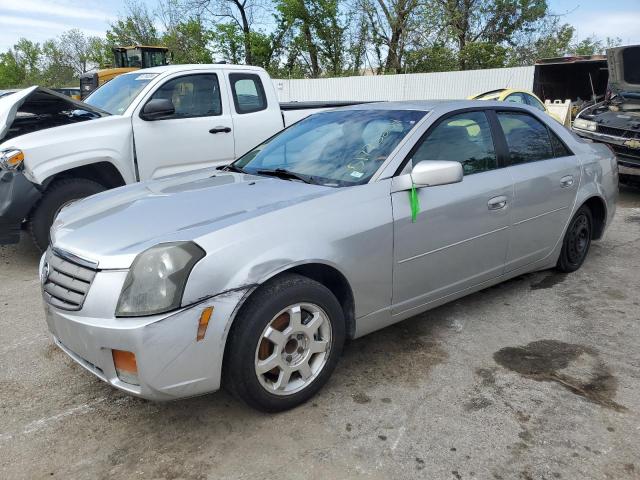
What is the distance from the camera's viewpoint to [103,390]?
2.99 meters

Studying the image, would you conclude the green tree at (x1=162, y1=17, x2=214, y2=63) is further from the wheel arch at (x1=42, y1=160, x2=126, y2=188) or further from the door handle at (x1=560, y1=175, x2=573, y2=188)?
the door handle at (x1=560, y1=175, x2=573, y2=188)

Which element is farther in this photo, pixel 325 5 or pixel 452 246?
pixel 325 5

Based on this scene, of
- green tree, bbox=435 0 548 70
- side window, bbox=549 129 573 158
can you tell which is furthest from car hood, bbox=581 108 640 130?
green tree, bbox=435 0 548 70

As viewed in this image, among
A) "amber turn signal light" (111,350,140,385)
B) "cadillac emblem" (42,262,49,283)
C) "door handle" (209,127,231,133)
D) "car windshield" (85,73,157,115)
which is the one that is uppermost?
"car windshield" (85,73,157,115)

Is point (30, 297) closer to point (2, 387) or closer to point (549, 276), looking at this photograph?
point (2, 387)

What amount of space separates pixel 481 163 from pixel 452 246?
694 millimetres

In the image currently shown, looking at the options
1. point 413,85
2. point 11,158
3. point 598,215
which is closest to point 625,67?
point 598,215

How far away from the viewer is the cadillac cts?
2338 millimetres

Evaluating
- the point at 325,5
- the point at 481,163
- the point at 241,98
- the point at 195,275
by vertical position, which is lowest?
the point at 195,275

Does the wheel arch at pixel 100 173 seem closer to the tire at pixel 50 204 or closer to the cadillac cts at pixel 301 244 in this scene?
the tire at pixel 50 204

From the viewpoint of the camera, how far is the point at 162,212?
2.82 meters

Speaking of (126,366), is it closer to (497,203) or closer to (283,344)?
(283,344)

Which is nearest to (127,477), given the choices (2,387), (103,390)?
(103,390)

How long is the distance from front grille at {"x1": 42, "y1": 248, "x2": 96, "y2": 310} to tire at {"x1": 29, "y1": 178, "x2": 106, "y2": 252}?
103 inches
